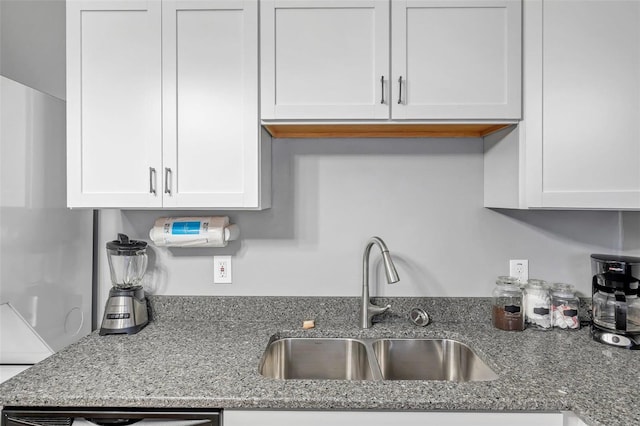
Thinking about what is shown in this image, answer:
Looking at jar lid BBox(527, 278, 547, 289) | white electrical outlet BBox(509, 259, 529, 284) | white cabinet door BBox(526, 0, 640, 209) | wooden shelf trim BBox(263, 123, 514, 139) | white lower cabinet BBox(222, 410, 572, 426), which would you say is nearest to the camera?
white lower cabinet BBox(222, 410, 572, 426)

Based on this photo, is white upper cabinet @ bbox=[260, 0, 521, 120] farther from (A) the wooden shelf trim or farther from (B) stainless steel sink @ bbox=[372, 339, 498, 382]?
(B) stainless steel sink @ bbox=[372, 339, 498, 382]

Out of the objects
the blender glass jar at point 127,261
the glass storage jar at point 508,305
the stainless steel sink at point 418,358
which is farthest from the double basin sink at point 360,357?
the blender glass jar at point 127,261

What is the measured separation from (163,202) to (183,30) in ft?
2.10

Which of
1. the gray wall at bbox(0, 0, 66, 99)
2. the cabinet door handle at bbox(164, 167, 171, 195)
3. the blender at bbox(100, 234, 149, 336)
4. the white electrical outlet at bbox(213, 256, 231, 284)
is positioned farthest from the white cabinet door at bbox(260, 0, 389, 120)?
the gray wall at bbox(0, 0, 66, 99)

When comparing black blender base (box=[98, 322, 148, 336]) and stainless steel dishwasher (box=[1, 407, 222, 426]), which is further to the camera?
black blender base (box=[98, 322, 148, 336])

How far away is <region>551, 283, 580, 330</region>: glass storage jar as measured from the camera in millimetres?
1629

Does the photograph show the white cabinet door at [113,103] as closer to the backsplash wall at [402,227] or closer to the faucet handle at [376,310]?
the backsplash wall at [402,227]

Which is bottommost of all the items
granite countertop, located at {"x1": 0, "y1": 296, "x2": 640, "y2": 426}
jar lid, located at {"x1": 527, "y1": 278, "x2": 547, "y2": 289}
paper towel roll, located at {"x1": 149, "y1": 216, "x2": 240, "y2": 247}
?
granite countertop, located at {"x1": 0, "y1": 296, "x2": 640, "y2": 426}

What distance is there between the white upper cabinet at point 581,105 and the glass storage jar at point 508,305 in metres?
0.40

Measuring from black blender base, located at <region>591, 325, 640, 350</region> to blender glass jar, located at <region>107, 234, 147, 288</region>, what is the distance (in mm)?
1840

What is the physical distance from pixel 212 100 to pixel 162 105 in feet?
0.62

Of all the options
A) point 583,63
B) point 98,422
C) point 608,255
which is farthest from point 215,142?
point 608,255

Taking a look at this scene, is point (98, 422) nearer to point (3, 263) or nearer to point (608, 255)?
point (3, 263)

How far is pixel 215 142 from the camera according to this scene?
146 cm
